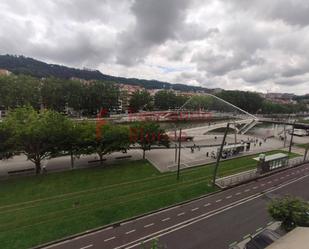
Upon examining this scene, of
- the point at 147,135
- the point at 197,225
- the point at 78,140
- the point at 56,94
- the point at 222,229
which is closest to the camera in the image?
the point at 222,229

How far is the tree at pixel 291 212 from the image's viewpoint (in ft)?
52.0

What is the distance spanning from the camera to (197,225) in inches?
814

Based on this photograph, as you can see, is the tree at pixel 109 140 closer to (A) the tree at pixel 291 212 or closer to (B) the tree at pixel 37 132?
(B) the tree at pixel 37 132

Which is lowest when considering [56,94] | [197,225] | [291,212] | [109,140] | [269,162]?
[197,225]

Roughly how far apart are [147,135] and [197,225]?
939 inches

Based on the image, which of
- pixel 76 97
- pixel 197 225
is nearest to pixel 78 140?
pixel 197 225

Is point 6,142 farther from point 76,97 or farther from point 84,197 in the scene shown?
point 76,97

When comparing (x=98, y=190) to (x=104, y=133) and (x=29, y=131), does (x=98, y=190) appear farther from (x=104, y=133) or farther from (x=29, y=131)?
(x=29, y=131)

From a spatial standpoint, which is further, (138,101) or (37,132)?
(138,101)

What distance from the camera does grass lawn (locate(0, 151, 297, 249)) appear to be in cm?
1988

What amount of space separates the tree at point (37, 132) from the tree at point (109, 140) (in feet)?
19.3

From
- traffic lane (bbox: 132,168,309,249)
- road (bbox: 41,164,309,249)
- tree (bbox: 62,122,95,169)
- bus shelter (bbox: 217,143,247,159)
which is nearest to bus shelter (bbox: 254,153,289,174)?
road (bbox: 41,164,309,249)

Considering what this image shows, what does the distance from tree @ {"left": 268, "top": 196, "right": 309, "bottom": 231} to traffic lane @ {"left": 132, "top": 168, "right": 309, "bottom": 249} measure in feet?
13.0

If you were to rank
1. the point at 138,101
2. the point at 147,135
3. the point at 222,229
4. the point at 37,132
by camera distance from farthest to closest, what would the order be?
1. the point at 138,101
2. the point at 147,135
3. the point at 37,132
4. the point at 222,229
